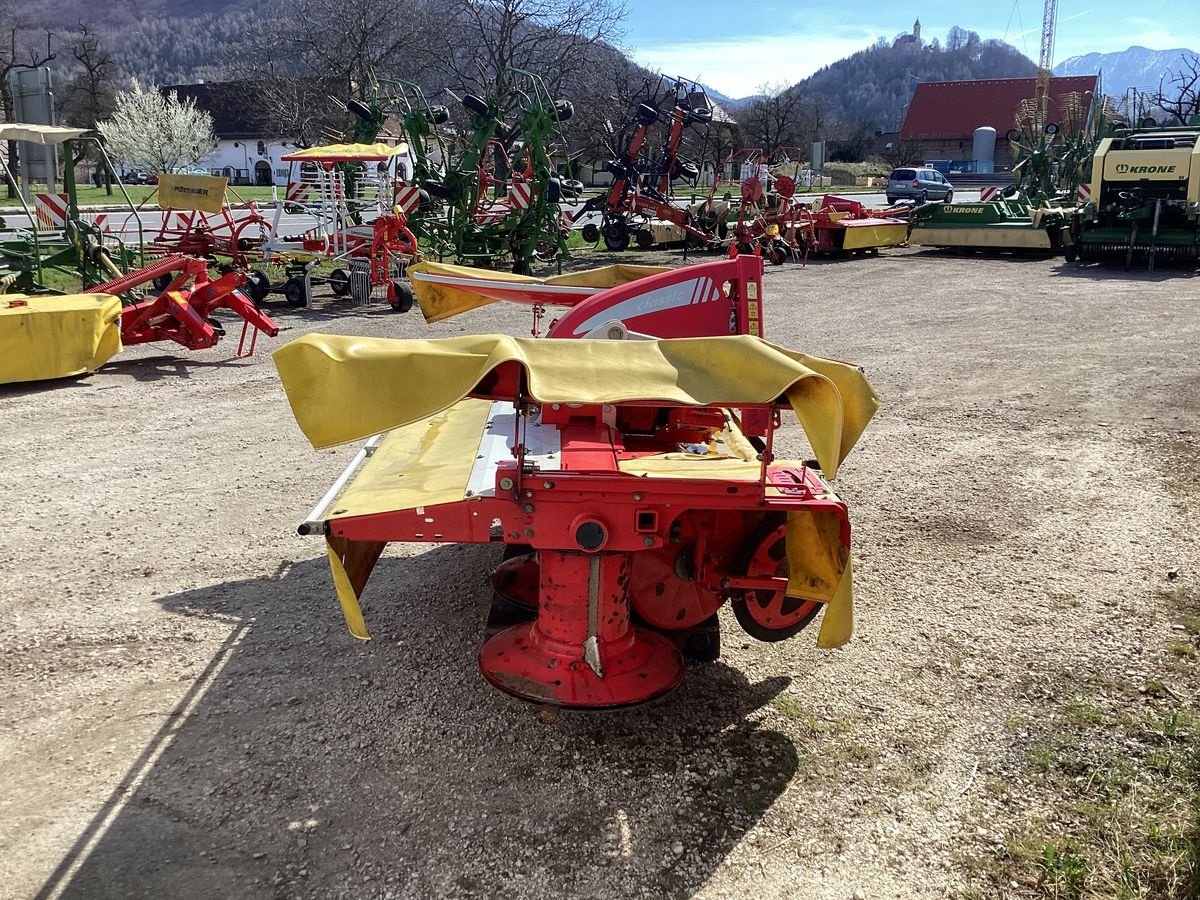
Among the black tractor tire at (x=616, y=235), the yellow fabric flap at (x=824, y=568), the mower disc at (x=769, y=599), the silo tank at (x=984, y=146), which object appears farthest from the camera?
the silo tank at (x=984, y=146)

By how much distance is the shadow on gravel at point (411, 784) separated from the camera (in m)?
2.68

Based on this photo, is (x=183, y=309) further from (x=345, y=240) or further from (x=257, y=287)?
(x=345, y=240)

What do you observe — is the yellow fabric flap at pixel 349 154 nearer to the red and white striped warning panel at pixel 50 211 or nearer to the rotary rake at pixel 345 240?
the rotary rake at pixel 345 240

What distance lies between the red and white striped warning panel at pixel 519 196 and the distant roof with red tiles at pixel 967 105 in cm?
7263

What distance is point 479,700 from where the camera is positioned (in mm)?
3561

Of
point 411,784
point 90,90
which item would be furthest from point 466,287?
point 90,90

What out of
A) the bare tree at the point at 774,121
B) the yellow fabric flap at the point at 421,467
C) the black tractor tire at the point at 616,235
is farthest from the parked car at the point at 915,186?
the yellow fabric flap at the point at 421,467

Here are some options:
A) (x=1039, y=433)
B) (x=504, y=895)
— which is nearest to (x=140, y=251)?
(x=1039, y=433)

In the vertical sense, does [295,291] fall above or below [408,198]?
below

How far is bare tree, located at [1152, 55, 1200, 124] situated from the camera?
22.8 meters

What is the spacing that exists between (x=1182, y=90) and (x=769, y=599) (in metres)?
Result: 25.8

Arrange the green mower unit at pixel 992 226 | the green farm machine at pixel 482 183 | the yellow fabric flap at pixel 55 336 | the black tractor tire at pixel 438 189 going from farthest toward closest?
the green mower unit at pixel 992 226 → the green farm machine at pixel 482 183 → the black tractor tire at pixel 438 189 → the yellow fabric flap at pixel 55 336

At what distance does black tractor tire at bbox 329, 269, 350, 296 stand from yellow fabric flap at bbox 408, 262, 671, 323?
9448 mm

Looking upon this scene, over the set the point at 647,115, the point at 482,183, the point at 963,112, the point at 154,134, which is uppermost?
the point at 963,112
